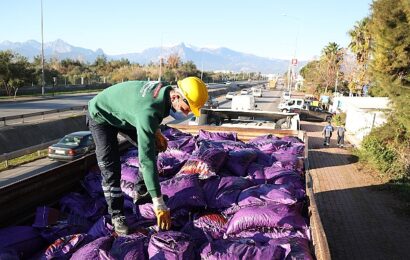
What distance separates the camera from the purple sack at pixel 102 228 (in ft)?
10.6

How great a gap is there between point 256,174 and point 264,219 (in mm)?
1315

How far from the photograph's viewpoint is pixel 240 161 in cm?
501

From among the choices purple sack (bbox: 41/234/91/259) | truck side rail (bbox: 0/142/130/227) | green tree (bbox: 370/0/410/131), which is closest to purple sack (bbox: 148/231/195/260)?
purple sack (bbox: 41/234/91/259)

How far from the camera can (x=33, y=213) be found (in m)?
Answer: 3.55

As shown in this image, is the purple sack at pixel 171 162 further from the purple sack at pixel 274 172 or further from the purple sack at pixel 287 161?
the purple sack at pixel 287 161

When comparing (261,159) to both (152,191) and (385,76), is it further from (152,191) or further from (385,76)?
(385,76)

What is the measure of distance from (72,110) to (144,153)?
75.2 feet

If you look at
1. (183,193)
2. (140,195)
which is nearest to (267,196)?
(183,193)

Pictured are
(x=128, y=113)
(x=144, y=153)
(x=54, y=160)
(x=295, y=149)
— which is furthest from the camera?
(x=54, y=160)

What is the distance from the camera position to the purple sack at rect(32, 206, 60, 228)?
331 centimetres

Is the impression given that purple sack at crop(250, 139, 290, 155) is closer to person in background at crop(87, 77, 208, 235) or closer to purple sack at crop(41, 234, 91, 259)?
person in background at crop(87, 77, 208, 235)

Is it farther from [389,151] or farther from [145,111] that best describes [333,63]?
[145,111]

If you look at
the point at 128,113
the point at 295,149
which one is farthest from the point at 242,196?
the point at 295,149

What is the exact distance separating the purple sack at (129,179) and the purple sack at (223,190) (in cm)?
74
